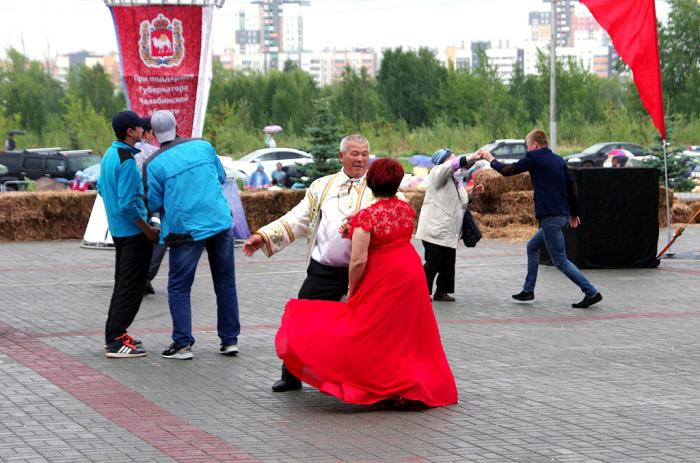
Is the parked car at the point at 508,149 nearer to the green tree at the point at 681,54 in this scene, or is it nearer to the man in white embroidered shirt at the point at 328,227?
the green tree at the point at 681,54

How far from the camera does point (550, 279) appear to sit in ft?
46.8

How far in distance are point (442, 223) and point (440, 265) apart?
422mm

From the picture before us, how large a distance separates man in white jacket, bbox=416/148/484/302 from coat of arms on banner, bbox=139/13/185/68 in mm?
6008

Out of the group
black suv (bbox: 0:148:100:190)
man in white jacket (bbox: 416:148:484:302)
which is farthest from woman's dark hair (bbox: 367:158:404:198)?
black suv (bbox: 0:148:100:190)

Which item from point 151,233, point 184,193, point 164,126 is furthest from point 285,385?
point 164,126

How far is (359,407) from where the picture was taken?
7.41 m

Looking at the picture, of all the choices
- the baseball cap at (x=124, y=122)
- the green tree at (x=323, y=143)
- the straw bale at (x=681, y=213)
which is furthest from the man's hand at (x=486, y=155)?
the green tree at (x=323, y=143)

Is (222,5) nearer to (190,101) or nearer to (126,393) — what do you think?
(190,101)

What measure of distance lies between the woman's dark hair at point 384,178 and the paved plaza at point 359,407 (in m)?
1.25

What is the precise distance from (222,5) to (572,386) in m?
10.7

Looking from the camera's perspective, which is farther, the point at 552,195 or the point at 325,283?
the point at 552,195

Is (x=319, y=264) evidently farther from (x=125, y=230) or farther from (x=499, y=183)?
(x=499, y=183)

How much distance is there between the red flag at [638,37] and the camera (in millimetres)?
14719

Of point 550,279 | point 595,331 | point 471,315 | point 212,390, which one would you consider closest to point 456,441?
point 212,390
